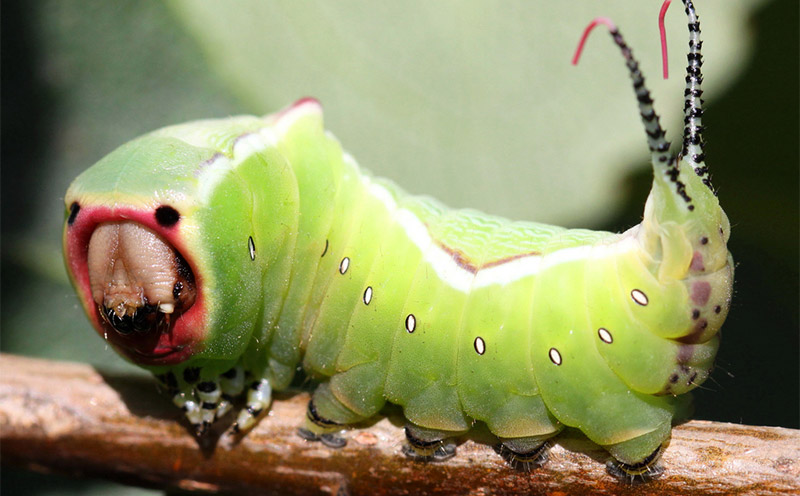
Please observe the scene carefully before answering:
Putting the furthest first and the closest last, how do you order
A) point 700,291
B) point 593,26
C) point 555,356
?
point 555,356, point 700,291, point 593,26

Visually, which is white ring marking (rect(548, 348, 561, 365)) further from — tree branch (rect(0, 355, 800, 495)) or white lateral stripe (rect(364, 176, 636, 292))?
tree branch (rect(0, 355, 800, 495))

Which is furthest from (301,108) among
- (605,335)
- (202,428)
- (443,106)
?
(443,106)

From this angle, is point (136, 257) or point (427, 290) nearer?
point (136, 257)

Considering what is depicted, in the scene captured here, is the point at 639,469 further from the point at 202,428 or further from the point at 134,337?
the point at 134,337

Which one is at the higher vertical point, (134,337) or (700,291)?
(700,291)

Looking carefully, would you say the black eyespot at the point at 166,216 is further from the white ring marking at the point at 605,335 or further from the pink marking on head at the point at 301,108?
the white ring marking at the point at 605,335

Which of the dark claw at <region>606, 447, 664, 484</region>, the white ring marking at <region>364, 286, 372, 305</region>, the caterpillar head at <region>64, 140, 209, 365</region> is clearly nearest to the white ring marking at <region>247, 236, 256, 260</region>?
the caterpillar head at <region>64, 140, 209, 365</region>

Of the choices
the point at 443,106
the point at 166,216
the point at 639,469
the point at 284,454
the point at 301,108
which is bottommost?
the point at 284,454
